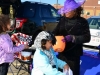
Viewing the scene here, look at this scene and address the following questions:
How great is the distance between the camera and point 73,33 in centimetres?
320

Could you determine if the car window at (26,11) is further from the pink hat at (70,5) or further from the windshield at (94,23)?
the pink hat at (70,5)

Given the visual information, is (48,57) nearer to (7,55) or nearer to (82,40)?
(82,40)

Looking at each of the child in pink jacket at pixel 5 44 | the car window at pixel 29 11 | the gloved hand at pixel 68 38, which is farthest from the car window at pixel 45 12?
the gloved hand at pixel 68 38

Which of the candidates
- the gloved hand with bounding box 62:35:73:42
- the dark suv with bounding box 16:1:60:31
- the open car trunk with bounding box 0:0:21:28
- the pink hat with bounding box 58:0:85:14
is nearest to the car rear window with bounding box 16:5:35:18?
the dark suv with bounding box 16:1:60:31

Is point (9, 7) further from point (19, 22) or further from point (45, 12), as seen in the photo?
point (45, 12)

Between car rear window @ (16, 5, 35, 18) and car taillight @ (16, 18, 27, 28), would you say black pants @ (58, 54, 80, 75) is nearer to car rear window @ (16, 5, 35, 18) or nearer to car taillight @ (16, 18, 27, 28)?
car taillight @ (16, 18, 27, 28)

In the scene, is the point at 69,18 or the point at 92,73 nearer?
the point at 69,18

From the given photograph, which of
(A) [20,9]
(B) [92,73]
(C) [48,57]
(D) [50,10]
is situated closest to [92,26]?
(D) [50,10]

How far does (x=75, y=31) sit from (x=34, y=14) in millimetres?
8927

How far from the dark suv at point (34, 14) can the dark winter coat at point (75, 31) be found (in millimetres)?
8260

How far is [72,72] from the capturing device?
3268 mm

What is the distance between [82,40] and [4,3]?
31.3ft

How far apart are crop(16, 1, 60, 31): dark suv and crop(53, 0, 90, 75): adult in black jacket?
325 inches

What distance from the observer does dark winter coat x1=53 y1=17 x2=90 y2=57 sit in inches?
123
